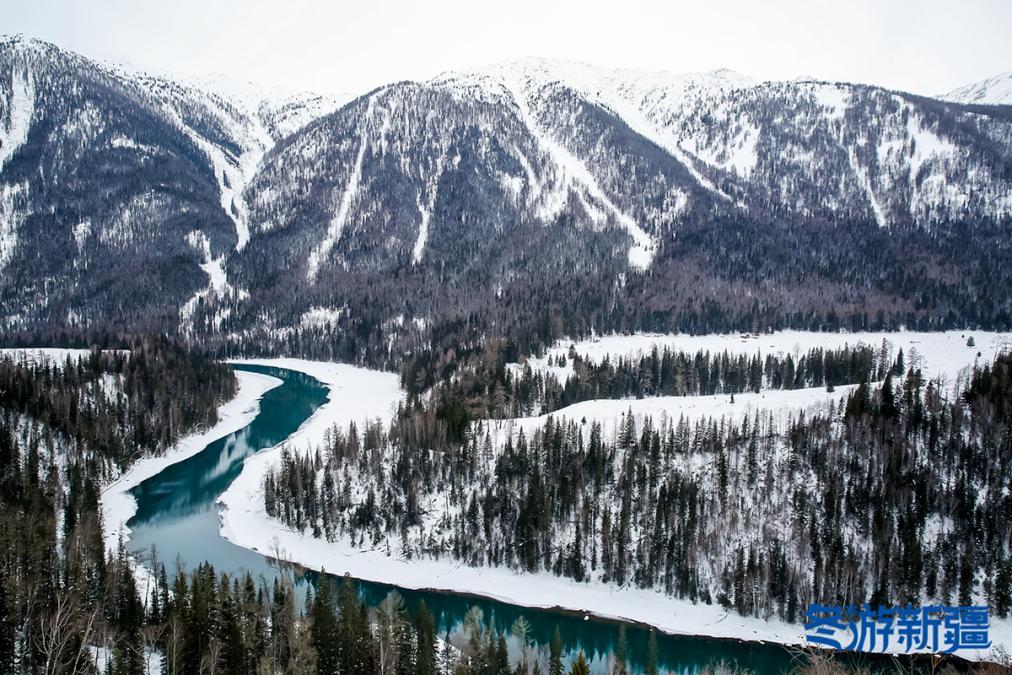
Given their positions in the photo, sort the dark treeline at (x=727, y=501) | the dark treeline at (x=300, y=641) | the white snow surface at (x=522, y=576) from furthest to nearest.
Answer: the dark treeline at (x=727, y=501), the white snow surface at (x=522, y=576), the dark treeline at (x=300, y=641)

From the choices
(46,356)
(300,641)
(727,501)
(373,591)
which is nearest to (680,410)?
(727,501)

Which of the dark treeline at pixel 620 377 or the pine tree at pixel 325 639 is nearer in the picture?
the pine tree at pixel 325 639

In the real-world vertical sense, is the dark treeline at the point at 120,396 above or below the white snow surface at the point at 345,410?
above

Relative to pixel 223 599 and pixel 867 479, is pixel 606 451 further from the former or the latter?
pixel 223 599

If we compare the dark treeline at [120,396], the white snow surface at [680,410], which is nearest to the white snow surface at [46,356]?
the dark treeline at [120,396]

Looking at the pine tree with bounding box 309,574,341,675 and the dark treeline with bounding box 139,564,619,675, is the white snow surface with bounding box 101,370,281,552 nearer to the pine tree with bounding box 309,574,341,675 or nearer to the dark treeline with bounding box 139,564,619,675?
the dark treeline with bounding box 139,564,619,675

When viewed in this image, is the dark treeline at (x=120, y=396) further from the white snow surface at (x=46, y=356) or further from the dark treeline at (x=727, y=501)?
the dark treeline at (x=727, y=501)

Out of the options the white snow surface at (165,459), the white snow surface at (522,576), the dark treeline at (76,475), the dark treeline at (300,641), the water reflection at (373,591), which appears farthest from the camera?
the white snow surface at (165,459)
